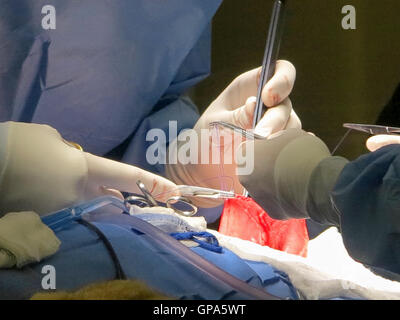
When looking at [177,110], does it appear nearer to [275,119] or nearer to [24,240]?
[275,119]

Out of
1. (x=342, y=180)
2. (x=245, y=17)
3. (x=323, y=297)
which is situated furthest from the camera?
(x=245, y=17)

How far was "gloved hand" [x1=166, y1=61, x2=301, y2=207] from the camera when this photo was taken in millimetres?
646

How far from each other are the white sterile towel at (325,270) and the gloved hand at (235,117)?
0.28ft

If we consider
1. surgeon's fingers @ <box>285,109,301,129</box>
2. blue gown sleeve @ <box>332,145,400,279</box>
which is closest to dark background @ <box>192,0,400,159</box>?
surgeon's fingers @ <box>285,109,301,129</box>

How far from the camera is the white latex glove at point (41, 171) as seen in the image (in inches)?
21.3

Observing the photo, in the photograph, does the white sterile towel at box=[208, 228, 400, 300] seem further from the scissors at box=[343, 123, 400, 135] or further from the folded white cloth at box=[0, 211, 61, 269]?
the folded white cloth at box=[0, 211, 61, 269]

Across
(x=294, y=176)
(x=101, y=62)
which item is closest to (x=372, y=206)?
(x=294, y=176)

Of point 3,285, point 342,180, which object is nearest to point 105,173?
point 3,285

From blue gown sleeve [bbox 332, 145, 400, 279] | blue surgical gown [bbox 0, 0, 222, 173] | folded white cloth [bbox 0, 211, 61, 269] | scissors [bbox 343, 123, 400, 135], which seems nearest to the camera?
blue gown sleeve [bbox 332, 145, 400, 279]

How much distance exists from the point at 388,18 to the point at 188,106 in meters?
0.28

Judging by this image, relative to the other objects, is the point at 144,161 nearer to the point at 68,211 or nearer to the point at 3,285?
the point at 68,211

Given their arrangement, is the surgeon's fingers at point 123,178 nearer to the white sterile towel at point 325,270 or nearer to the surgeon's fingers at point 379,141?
the white sterile towel at point 325,270

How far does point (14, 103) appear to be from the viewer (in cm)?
68

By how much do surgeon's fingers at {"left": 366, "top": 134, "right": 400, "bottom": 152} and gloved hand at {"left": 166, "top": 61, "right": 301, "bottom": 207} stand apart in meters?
0.10
